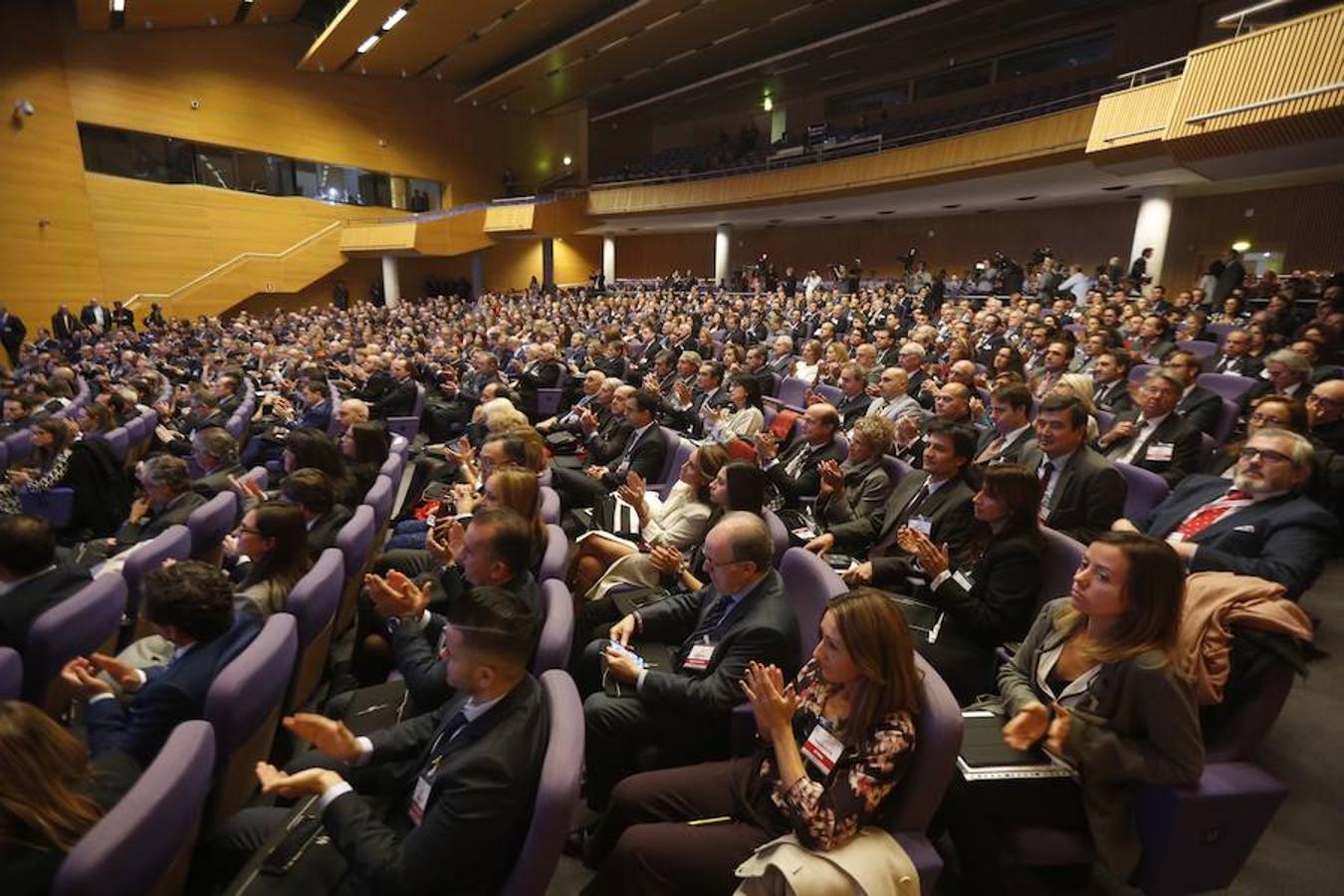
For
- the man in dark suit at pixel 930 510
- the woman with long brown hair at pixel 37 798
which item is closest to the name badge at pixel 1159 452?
the man in dark suit at pixel 930 510

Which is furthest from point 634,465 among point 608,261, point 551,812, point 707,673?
point 608,261

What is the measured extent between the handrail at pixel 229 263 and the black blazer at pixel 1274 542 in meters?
18.9

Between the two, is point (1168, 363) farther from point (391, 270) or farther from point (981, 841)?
point (391, 270)

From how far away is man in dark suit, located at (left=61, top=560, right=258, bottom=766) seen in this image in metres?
1.69

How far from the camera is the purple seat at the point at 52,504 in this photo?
395cm

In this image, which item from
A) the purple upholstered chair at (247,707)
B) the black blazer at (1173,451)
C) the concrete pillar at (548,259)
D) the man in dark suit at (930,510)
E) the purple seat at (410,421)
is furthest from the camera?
the concrete pillar at (548,259)

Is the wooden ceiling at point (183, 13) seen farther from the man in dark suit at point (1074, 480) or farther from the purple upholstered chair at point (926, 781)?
the purple upholstered chair at point (926, 781)

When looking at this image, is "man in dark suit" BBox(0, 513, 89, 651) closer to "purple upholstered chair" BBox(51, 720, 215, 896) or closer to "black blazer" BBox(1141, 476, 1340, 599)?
"purple upholstered chair" BBox(51, 720, 215, 896)

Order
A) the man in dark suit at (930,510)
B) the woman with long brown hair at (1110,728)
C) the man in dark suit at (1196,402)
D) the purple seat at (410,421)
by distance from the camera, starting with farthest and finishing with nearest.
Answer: the purple seat at (410,421) → the man in dark suit at (1196,402) → the man in dark suit at (930,510) → the woman with long brown hair at (1110,728)

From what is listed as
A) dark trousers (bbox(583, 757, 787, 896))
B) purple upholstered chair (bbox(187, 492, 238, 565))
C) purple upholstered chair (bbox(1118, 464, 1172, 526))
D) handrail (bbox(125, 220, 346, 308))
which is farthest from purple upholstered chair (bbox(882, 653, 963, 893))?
handrail (bbox(125, 220, 346, 308))

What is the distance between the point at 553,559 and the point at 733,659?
75cm

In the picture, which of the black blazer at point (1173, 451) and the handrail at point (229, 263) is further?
the handrail at point (229, 263)

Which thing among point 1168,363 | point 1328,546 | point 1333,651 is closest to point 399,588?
point 1328,546

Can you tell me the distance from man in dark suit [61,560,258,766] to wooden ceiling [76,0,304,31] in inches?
650
